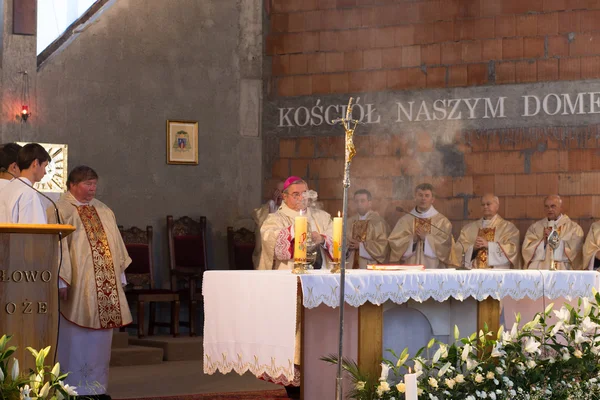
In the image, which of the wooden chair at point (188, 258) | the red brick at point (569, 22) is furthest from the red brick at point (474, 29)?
the wooden chair at point (188, 258)

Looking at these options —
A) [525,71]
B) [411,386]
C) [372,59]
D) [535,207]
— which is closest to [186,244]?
[372,59]

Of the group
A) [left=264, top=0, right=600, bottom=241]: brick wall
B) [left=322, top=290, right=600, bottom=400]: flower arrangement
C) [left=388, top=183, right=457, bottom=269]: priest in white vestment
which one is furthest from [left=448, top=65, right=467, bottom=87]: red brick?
[left=322, top=290, right=600, bottom=400]: flower arrangement

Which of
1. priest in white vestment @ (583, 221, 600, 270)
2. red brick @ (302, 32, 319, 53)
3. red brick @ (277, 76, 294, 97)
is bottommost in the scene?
priest in white vestment @ (583, 221, 600, 270)

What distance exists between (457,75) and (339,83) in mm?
1273

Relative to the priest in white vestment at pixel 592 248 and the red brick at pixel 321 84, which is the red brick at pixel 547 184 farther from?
the red brick at pixel 321 84

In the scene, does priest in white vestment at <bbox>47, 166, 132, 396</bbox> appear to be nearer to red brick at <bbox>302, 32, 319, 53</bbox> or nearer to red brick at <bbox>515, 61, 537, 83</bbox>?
red brick at <bbox>302, 32, 319, 53</bbox>

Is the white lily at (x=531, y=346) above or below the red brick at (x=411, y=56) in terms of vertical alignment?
below

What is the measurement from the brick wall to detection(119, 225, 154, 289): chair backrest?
154 centimetres

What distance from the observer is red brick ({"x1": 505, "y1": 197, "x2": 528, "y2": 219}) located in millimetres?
10266

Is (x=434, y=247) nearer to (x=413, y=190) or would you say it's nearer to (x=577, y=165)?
(x=413, y=190)

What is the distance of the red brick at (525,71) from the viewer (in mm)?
10266

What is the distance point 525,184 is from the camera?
10242 mm

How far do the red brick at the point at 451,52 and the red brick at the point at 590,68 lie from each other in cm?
121

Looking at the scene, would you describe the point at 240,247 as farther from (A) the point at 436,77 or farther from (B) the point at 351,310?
(B) the point at 351,310
